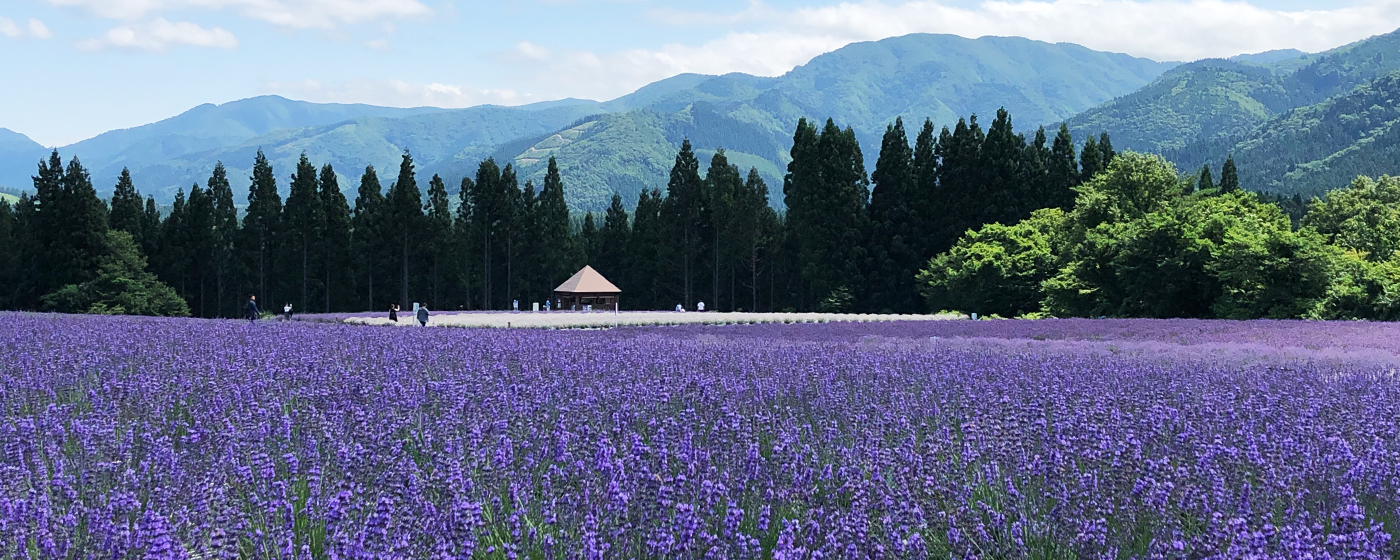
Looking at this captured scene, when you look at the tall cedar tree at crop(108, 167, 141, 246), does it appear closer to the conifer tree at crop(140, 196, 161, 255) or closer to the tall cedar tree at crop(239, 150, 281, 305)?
the conifer tree at crop(140, 196, 161, 255)

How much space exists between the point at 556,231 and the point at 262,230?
17.8 m

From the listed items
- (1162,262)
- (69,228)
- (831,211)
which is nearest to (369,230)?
(69,228)

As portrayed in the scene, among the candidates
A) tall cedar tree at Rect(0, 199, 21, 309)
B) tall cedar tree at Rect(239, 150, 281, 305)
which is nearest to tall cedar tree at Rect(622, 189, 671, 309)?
tall cedar tree at Rect(239, 150, 281, 305)

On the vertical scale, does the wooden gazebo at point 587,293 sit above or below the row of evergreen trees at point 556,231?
below

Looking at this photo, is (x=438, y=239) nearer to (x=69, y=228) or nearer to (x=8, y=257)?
(x=69, y=228)

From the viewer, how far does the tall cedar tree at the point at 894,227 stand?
49500 mm

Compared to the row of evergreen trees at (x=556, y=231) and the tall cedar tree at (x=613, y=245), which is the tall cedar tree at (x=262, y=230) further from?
the tall cedar tree at (x=613, y=245)

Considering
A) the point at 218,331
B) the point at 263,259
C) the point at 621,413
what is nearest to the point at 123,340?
the point at 218,331

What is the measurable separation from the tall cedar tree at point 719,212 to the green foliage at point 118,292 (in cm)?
2743

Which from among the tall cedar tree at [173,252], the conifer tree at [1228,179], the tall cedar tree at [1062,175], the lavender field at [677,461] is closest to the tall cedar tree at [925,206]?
the tall cedar tree at [1062,175]

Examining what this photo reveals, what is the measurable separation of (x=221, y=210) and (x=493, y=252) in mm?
17814

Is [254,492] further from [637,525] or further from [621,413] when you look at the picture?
[621,413]

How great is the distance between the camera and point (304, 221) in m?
60.2

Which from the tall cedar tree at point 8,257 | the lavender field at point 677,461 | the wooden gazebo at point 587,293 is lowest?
the lavender field at point 677,461
